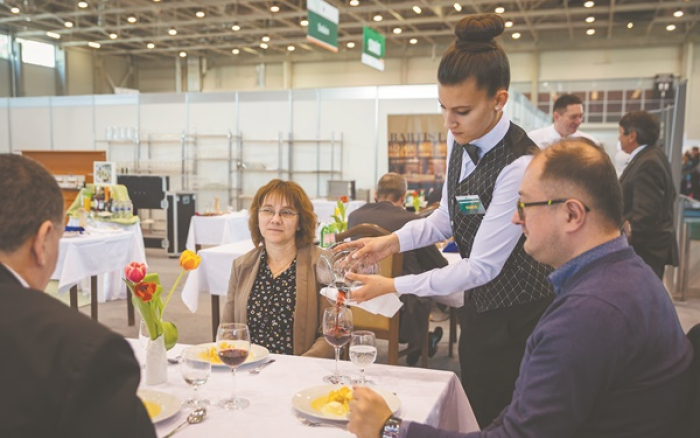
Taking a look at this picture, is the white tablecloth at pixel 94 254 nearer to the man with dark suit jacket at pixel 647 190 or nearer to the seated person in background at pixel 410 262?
the seated person in background at pixel 410 262

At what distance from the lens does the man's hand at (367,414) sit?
1322 millimetres

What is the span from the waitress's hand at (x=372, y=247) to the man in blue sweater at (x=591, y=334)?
80 centimetres

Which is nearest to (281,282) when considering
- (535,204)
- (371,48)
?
(535,204)

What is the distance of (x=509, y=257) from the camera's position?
183 centimetres

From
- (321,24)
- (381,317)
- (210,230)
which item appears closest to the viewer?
(381,317)

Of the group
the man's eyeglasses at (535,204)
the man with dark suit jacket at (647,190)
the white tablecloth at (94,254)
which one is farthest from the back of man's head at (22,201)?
the man with dark suit jacket at (647,190)

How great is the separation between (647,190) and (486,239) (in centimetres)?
330

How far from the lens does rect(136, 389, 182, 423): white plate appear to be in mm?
1524

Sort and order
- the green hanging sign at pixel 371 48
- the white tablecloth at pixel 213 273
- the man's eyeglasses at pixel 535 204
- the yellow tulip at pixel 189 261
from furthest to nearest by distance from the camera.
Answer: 1. the green hanging sign at pixel 371 48
2. the white tablecloth at pixel 213 273
3. the yellow tulip at pixel 189 261
4. the man's eyeglasses at pixel 535 204

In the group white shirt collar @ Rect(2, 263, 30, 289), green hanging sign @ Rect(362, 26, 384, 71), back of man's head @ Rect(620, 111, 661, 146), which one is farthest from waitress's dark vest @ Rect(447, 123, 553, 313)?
green hanging sign @ Rect(362, 26, 384, 71)

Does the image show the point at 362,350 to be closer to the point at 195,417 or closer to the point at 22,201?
the point at 195,417

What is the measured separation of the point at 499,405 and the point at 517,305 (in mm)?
348

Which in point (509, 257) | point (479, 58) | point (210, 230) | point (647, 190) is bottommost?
point (210, 230)

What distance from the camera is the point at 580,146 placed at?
50.1 inches
